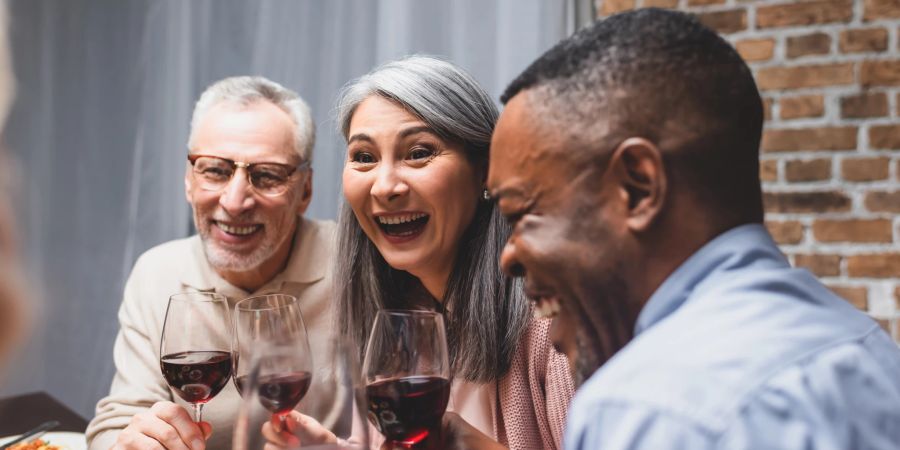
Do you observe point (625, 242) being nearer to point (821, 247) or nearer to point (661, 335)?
point (661, 335)

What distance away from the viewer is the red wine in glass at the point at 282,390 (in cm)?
69

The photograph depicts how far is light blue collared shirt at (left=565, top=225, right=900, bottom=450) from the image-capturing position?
0.53 meters

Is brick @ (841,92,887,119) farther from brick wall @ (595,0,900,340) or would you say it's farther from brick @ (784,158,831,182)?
brick @ (784,158,831,182)

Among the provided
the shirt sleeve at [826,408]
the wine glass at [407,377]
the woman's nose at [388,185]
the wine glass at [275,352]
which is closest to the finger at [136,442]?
the wine glass at [275,352]

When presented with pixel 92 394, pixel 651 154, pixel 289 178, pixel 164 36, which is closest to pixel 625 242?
pixel 651 154

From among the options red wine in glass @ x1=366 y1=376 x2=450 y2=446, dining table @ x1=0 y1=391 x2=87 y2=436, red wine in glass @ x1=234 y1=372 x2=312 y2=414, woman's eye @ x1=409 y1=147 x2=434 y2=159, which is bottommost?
dining table @ x1=0 y1=391 x2=87 y2=436

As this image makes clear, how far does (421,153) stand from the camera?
138cm

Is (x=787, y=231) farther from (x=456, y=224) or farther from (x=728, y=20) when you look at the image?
(x=456, y=224)

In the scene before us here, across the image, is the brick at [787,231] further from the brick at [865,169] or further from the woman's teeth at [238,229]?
the woman's teeth at [238,229]

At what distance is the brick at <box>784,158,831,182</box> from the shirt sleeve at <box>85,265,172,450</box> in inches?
65.4

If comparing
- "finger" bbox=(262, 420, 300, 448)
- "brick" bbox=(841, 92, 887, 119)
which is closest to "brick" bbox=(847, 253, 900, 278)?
"brick" bbox=(841, 92, 887, 119)

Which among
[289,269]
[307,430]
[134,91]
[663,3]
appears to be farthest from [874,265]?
[134,91]

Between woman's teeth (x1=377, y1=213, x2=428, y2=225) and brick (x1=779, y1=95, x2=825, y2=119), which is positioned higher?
brick (x1=779, y1=95, x2=825, y2=119)

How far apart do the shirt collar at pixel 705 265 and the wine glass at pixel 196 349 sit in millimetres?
706
